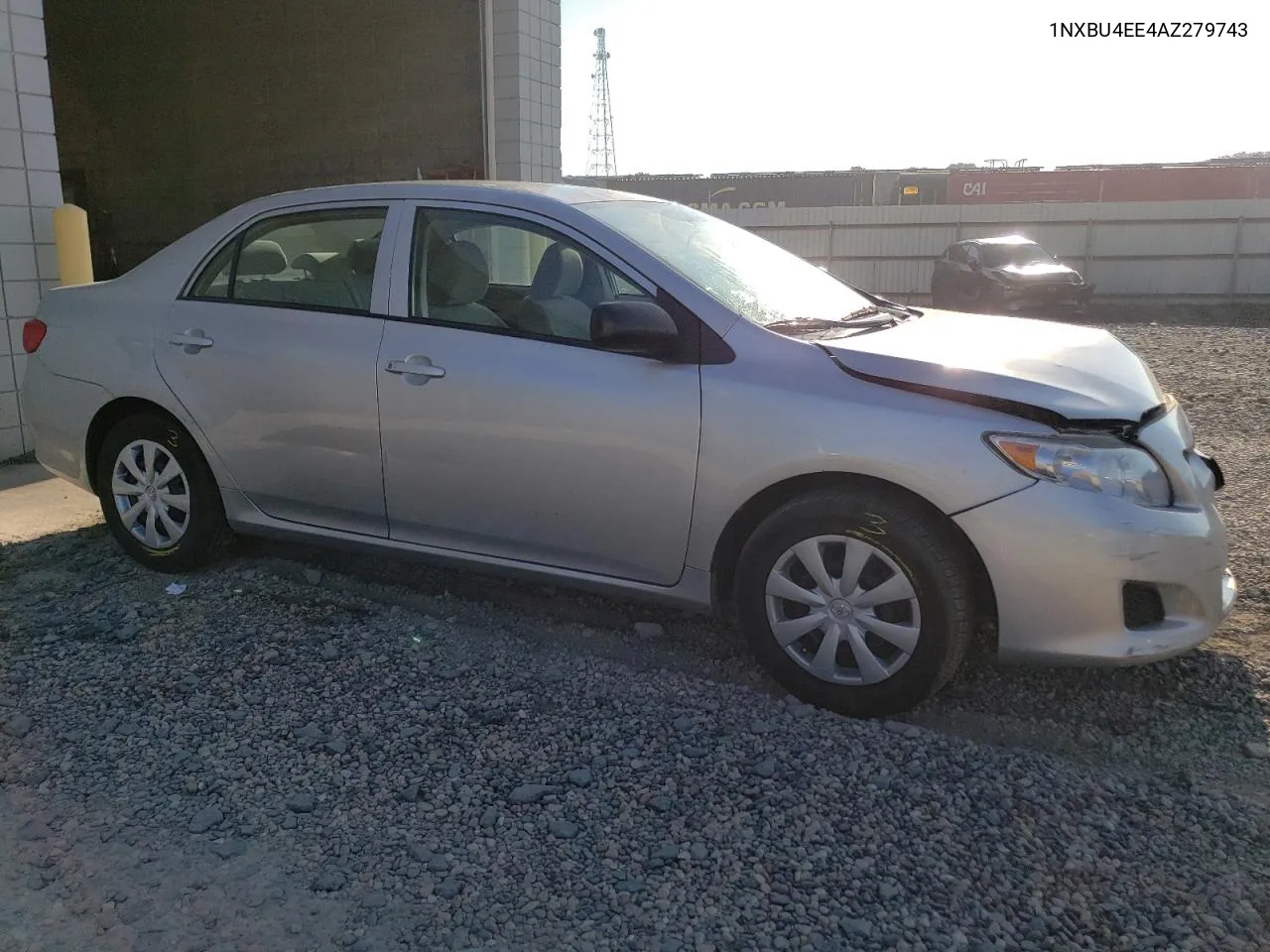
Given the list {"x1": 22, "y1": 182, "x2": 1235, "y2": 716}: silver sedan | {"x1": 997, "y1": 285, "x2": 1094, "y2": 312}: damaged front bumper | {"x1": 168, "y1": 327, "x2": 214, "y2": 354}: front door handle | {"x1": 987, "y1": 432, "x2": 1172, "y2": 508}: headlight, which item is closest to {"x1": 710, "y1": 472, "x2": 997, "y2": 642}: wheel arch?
{"x1": 22, "y1": 182, "x2": 1235, "y2": 716}: silver sedan

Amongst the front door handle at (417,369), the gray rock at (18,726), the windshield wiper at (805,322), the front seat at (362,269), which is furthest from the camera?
the front seat at (362,269)

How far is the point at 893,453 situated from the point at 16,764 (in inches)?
108

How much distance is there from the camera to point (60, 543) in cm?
505

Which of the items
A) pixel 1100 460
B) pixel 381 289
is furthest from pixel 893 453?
pixel 381 289

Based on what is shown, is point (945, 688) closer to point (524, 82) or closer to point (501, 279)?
point (501, 279)

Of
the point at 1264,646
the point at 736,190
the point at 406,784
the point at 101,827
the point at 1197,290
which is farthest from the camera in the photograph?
the point at 736,190

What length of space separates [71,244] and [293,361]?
3540mm

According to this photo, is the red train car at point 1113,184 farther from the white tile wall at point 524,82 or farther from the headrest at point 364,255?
the headrest at point 364,255

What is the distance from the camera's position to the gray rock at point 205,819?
2723 mm

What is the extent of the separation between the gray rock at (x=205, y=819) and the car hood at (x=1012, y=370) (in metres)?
2.23

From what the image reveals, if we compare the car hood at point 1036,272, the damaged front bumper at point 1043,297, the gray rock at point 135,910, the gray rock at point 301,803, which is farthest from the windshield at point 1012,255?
the gray rock at point 135,910

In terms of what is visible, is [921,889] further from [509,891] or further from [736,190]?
[736,190]

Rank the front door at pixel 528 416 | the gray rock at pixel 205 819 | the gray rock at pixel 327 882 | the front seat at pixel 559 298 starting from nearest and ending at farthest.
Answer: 1. the gray rock at pixel 327 882
2. the gray rock at pixel 205 819
3. the front door at pixel 528 416
4. the front seat at pixel 559 298

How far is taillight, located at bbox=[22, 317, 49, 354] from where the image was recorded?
474 centimetres
